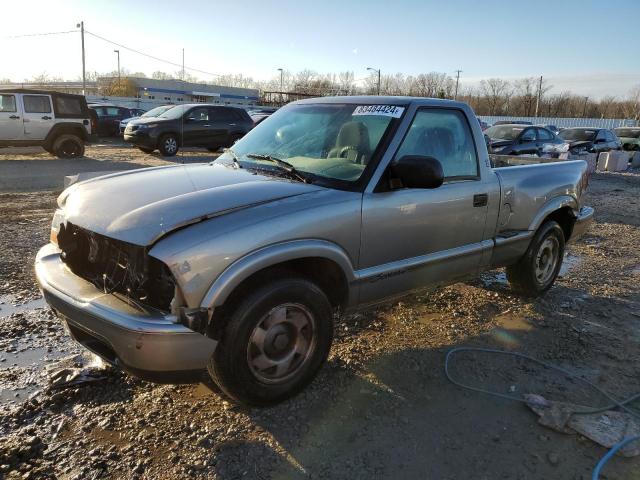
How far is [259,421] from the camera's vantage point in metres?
2.94

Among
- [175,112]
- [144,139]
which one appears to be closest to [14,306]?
[144,139]

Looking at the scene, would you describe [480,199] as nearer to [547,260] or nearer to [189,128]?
[547,260]

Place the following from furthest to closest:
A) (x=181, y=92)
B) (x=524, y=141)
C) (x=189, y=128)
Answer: (x=181, y=92) < (x=189, y=128) < (x=524, y=141)

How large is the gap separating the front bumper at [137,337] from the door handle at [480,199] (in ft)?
7.96

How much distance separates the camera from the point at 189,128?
17078 millimetres

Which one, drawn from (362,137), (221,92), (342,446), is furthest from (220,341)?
(221,92)

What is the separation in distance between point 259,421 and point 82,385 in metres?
1.19

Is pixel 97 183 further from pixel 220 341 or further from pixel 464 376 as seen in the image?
pixel 464 376

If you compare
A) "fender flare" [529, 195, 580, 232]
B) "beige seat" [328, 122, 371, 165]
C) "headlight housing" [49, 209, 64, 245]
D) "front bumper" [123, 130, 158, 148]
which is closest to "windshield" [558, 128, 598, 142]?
"front bumper" [123, 130, 158, 148]

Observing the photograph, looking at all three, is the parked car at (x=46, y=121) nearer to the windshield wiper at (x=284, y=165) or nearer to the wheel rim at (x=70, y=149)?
the wheel rim at (x=70, y=149)

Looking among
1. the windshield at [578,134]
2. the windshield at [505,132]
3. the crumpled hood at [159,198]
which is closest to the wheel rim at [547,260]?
the crumpled hood at [159,198]

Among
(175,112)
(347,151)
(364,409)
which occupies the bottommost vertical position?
(364,409)

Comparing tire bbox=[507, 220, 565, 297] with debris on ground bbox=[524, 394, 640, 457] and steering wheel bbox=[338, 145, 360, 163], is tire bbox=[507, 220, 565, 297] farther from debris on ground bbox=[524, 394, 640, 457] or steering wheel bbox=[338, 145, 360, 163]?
steering wheel bbox=[338, 145, 360, 163]

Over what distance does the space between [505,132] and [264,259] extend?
1679cm
